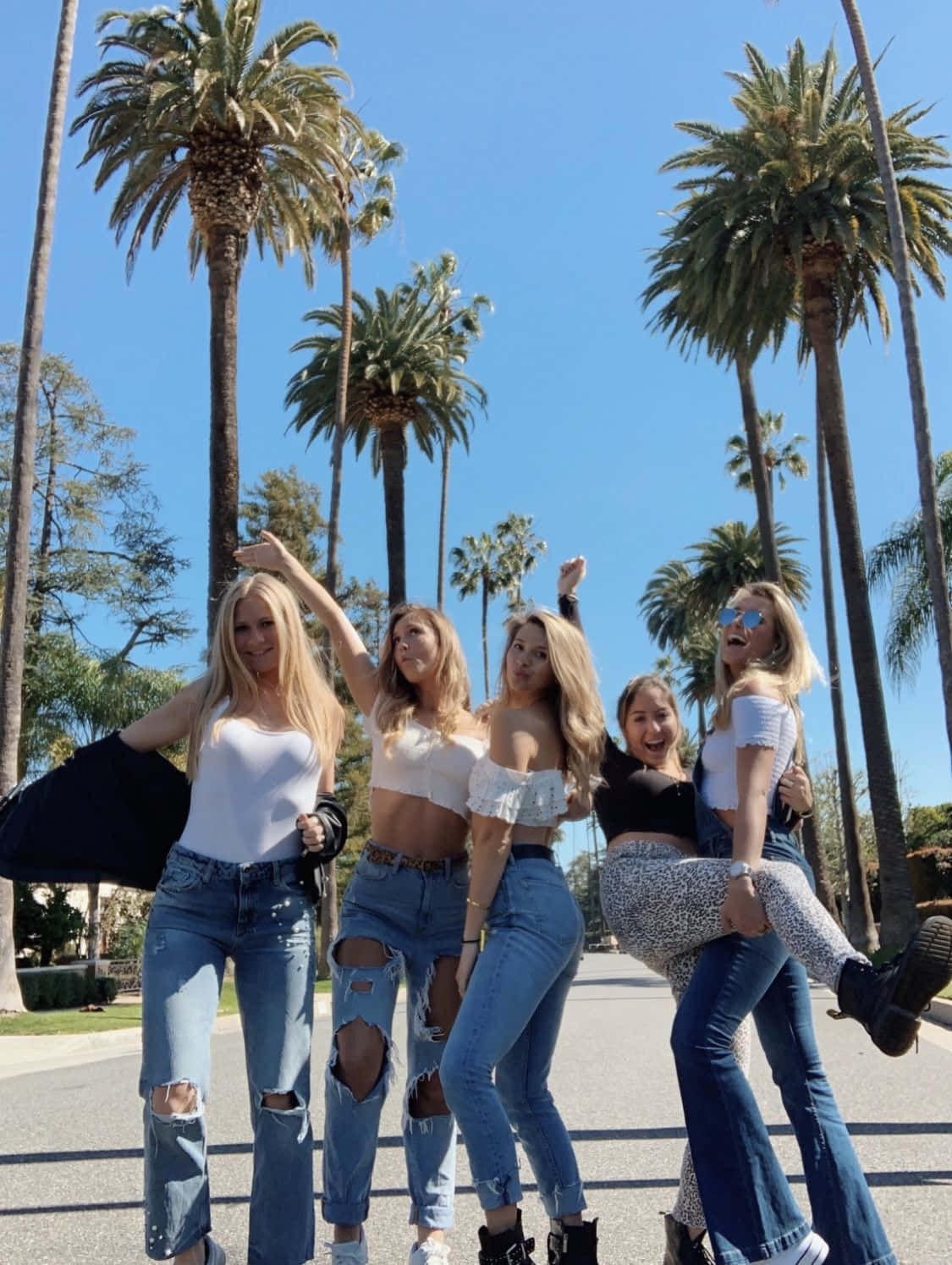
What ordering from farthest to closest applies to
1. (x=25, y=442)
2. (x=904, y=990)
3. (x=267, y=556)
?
(x=25, y=442)
(x=267, y=556)
(x=904, y=990)

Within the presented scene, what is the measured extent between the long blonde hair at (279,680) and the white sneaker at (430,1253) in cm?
149

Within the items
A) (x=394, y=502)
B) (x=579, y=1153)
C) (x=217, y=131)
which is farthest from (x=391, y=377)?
(x=579, y=1153)

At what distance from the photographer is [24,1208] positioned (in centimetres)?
496

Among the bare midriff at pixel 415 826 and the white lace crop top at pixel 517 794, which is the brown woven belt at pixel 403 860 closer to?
the bare midriff at pixel 415 826

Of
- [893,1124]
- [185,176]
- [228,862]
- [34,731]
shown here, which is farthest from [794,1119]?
[34,731]

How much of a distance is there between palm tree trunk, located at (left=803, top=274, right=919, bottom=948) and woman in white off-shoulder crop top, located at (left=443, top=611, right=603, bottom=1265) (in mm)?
19929

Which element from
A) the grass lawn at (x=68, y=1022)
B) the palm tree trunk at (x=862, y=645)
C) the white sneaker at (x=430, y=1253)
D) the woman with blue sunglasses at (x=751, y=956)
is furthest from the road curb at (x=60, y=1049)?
the palm tree trunk at (x=862, y=645)

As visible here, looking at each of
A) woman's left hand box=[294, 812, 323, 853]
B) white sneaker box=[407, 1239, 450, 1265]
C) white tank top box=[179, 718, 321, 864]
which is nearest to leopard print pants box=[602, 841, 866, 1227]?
white sneaker box=[407, 1239, 450, 1265]

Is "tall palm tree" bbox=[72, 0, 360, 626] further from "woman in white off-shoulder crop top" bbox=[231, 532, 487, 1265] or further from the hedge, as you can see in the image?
"woman in white off-shoulder crop top" bbox=[231, 532, 487, 1265]

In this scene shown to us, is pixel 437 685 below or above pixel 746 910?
above

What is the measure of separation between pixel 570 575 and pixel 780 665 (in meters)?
1.08

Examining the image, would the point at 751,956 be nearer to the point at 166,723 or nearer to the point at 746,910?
the point at 746,910

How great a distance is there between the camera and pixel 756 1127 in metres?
3.34

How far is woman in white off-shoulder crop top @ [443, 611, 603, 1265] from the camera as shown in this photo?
3.54m
